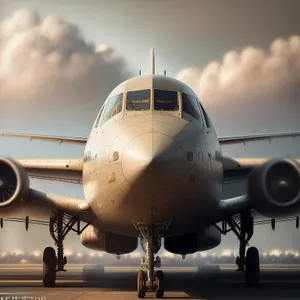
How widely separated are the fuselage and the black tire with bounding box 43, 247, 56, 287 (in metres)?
2.40

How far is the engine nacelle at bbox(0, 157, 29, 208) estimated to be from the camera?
522 inches

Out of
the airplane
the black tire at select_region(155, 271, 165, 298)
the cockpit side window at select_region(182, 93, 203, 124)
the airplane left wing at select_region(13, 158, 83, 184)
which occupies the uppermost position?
the cockpit side window at select_region(182, 93, 203, 124)

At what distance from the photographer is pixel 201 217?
12.8m

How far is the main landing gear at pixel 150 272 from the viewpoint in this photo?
11.6 m

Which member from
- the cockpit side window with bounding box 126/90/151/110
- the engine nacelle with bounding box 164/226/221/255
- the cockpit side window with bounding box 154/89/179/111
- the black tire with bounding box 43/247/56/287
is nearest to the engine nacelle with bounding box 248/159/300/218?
the cockpit side window with bounding box 154/89/179/111

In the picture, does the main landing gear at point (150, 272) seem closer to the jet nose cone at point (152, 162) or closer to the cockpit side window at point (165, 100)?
the jet nose cone at point (152, 162)

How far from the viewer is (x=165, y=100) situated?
40.6ft

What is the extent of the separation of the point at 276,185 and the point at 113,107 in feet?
11.1

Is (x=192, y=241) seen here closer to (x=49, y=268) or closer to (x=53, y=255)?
(x=53, y=255)

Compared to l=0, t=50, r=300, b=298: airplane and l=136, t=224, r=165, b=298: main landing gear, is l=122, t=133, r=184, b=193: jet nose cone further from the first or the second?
l=136, t=224, r=165, b=298: main landing gear

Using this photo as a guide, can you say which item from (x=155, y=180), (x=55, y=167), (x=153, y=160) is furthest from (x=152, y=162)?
(x=55, y=167)

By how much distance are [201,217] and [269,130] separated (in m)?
6.75

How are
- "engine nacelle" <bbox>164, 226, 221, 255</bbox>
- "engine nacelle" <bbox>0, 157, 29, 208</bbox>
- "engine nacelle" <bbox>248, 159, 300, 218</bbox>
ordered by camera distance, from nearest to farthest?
"engine nacelle" <bbox>248, 159, 300, 218</bbox> → "engine nacelle" <bbox>0, 157, 29, 208</bbox> → "engine nacelle" <bbox>164, 226, 221, 255</bbox>

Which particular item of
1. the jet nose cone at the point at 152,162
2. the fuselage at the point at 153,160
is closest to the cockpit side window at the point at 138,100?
the fuselage at the point at 153,160
